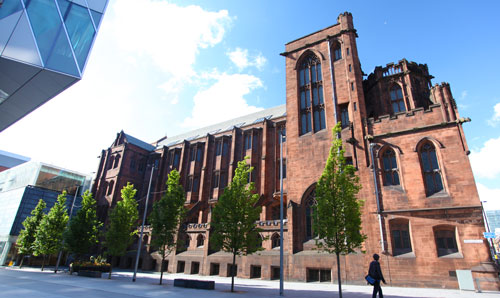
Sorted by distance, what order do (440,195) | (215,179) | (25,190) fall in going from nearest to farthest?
(440,195) → (215,179) → (25,190)

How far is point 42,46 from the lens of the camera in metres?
12.2

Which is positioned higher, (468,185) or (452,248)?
(468,185)

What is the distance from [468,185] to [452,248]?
422 centimetres

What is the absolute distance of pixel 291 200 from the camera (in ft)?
76.8

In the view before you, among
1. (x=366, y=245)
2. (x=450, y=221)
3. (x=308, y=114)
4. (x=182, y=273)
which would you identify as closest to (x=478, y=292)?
(x=450, y=221)

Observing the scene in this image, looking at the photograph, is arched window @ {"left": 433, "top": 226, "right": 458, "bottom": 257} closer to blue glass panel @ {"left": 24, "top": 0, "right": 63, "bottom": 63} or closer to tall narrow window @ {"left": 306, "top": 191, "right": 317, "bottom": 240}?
tall narrow window @ {"left": 306, "top": 191, "right": 317, "bottom": 240}

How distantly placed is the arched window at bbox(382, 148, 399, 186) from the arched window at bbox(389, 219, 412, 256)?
2917mm

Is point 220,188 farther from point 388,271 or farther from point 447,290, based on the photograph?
point 447,290

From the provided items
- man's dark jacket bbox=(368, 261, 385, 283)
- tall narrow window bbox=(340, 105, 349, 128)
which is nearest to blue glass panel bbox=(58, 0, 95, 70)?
man's dark jacket bbox=(368, 261, 385, 283)

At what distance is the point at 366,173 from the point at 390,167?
1.82 m

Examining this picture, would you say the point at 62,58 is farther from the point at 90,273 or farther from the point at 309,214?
the point at 309,214

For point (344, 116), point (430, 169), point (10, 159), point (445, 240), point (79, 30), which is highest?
point (10, 159)

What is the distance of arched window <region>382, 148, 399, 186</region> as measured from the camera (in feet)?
66.0

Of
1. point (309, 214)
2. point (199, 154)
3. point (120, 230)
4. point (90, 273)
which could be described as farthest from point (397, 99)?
point (90, 273)
